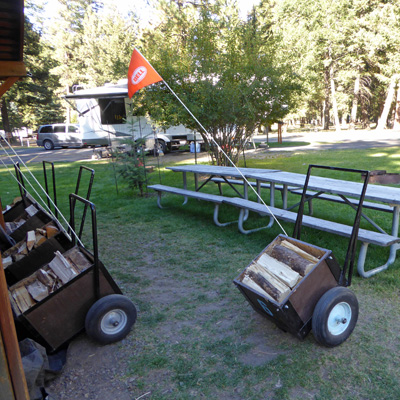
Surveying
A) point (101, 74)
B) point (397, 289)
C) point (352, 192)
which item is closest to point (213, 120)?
point (352, 192)

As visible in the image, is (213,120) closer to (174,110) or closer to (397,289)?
(174,110)

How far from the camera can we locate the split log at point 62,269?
2.86m

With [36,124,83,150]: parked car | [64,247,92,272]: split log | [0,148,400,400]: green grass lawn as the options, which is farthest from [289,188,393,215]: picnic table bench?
[36,124,83,150]: parked car

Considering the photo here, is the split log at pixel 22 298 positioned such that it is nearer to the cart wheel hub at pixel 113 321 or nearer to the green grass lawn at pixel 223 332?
the cart wheel hub at pixel 113 321

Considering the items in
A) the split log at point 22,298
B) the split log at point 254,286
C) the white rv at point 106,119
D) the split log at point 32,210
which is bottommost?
the split log at point 22,298

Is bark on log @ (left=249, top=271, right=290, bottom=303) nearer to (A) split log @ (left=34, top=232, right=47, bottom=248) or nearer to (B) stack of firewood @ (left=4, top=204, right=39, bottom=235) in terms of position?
(A) split log @ (left=34, top=232, right=47, bottom=248)

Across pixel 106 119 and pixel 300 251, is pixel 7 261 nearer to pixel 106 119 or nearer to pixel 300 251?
pixel 300 251

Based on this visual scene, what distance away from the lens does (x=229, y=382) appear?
7.79 ft

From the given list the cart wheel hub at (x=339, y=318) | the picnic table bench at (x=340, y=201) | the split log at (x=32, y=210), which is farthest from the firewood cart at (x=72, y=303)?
the picnic table bench at (x=340, y=201)

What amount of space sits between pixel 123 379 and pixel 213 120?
8.22m

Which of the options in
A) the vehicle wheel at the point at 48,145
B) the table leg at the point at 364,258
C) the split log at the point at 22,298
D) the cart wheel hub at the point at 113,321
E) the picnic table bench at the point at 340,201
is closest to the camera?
the split log at the point at 22,298

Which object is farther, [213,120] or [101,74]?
[101,74]

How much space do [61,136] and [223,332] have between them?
23030mm

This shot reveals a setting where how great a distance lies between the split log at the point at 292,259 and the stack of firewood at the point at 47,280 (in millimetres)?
1614
